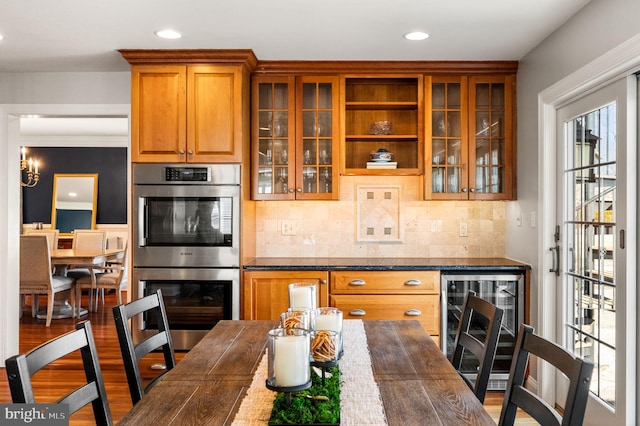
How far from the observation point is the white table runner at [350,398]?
1.30 metres

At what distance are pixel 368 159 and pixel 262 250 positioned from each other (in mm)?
1151

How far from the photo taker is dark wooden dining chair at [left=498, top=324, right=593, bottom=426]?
1.15 meters

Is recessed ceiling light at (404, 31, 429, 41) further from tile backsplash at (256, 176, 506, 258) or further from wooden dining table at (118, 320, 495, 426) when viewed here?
wooden dining table at (118, 320, 495, 426)

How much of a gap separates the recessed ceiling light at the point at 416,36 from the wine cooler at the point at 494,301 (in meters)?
1.61

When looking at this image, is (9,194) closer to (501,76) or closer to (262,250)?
(262,250)

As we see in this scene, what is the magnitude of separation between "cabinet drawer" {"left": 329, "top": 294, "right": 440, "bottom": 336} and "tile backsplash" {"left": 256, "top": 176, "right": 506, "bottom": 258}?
0.66 m

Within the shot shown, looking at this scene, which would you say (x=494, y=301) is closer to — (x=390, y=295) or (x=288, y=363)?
(x=390, y=295)

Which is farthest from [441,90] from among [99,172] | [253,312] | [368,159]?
[99,172]

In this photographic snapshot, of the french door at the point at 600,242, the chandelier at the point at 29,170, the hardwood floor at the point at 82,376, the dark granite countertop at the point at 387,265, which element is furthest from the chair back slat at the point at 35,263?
the french door at the point at 600,242

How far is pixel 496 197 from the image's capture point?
12.9 ft

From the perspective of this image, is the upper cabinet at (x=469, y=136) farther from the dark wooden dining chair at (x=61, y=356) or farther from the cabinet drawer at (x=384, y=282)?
the dark wooden dining chair at (x=61, y=356)

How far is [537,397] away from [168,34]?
9.59 feet

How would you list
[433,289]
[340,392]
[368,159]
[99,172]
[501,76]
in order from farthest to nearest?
1. [99,172]
2. [368,159]
3. [501,76]
4. [433,289]
5. [340,392]

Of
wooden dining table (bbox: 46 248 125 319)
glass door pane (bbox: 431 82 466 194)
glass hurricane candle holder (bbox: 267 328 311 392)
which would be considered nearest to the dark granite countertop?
glass door pane (bbox: 431 82 466 194)
